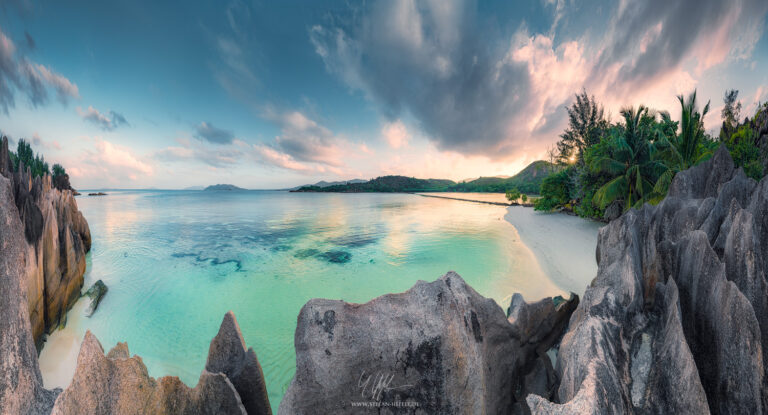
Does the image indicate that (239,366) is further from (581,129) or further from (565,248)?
(581,129)

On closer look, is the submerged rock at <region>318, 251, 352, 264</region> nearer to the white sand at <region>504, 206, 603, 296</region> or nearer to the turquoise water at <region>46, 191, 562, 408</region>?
the turquoise water at <region>46, 191, 562, 408</region>

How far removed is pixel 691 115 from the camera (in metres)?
11.1

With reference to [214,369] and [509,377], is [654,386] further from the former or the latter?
[214,369]

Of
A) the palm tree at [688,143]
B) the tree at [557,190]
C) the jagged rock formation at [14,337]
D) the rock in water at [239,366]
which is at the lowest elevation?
the rock in water at [239,366]

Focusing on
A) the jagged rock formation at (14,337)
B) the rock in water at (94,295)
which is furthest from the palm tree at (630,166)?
the rock in water at (94,295)

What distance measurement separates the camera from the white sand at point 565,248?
7.42 meters

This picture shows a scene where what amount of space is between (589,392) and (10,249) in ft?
14.9

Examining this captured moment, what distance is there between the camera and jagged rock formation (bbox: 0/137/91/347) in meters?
4.36

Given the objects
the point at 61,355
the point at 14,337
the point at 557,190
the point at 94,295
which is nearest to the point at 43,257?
the point at 61,355

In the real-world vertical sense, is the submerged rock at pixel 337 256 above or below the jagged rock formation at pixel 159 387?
below

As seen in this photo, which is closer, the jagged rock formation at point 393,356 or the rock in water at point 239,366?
the jagged rock formation at point 393,356

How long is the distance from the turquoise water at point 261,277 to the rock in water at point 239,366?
1.92m

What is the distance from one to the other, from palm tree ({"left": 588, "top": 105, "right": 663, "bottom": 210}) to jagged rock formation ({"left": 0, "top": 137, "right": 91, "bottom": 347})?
67.2 ft

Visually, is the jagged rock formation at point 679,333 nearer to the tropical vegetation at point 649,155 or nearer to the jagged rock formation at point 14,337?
the jagged rock formation at point 14,337
